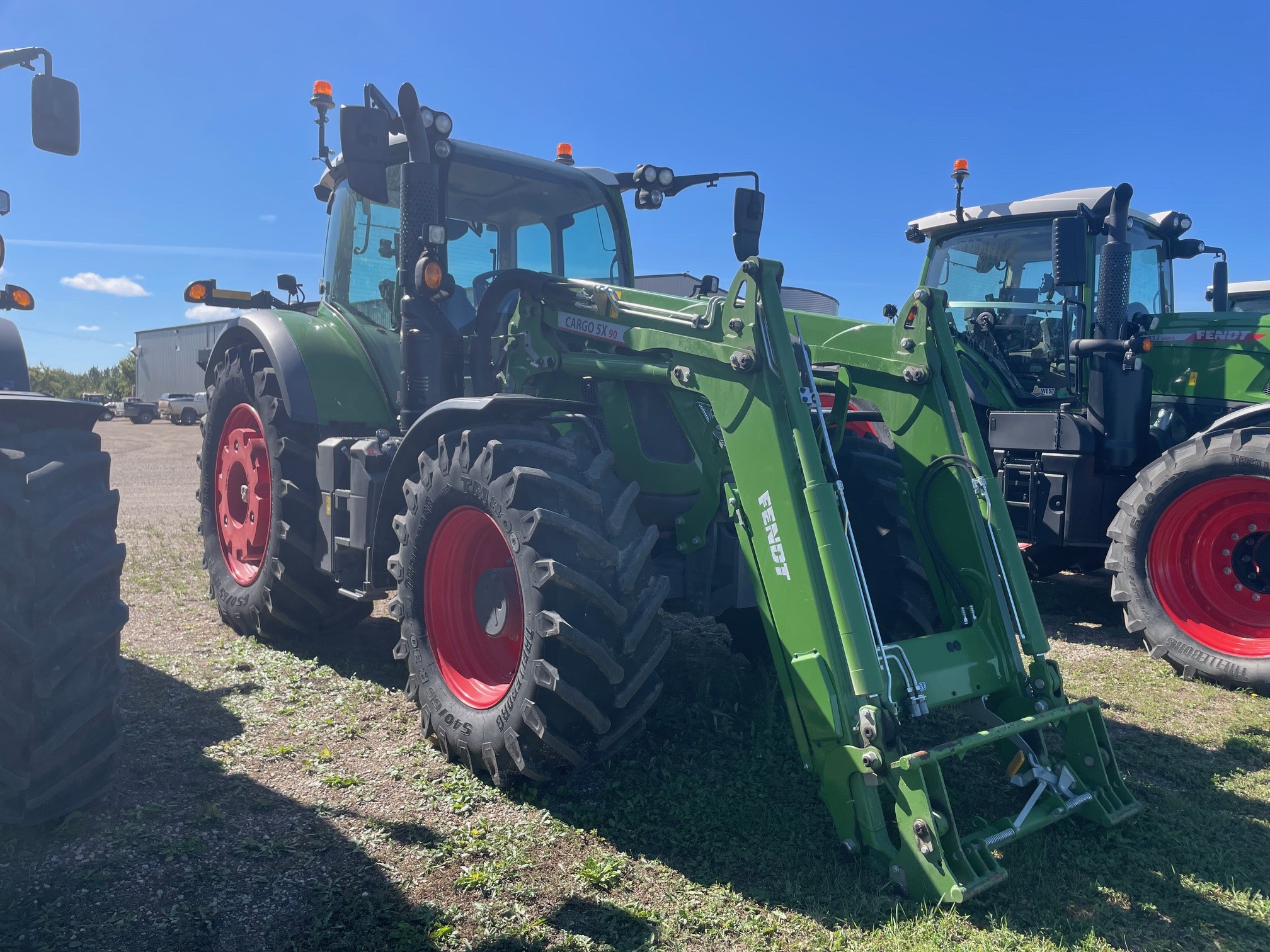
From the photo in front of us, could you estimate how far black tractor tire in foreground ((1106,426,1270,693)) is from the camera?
497cm

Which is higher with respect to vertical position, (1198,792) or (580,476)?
(580,476)

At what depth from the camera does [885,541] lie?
381cm

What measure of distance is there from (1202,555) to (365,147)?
500 centimetres

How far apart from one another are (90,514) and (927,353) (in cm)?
303

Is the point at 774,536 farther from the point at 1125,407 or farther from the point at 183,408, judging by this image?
the point at 183,408

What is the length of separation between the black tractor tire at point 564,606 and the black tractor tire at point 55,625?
47.6 inches

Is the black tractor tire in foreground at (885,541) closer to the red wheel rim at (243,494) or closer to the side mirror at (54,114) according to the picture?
the red wheel rim at (243,494)

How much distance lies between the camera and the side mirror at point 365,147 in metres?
3.85

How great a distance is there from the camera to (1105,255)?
5.79m

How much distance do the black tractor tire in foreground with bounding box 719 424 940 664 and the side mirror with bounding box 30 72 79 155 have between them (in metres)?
3.28

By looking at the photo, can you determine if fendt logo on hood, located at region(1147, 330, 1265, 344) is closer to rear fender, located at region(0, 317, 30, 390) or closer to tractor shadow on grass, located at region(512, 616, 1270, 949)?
tractor shadow on grass, located at region(512, 616, 1270, 949)

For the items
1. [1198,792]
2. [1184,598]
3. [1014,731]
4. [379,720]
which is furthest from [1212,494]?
[379,720]

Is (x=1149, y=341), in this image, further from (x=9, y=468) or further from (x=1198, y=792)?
(x=9, y=468)

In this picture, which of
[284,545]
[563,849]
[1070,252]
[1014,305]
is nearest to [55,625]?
[563,849]
